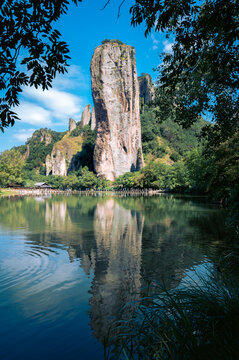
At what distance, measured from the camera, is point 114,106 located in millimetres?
92250

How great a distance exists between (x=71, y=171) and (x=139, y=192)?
43.3 metres

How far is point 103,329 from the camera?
543 cm

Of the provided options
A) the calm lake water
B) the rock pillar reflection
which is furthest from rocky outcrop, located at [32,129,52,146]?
the rock pillar reflection

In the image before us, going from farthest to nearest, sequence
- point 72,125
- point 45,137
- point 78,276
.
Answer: point 45,137
point 72,125
point 78,276

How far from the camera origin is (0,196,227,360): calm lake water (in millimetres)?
5156

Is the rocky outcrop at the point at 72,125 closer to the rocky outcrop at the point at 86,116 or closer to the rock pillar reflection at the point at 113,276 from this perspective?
the rocky outcrop at the point at 86,116

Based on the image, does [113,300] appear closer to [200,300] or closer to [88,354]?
[88,354]

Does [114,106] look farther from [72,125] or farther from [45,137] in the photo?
[45,137]

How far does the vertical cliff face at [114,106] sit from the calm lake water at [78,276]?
254ft

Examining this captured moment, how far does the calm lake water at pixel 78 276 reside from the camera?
516 centimetres

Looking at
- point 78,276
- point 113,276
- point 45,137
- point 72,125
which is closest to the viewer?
point 113,276

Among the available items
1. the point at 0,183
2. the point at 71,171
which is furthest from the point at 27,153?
the point at 0,183

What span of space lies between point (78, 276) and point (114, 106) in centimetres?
8883

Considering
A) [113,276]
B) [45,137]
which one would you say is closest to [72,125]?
[45,137]
